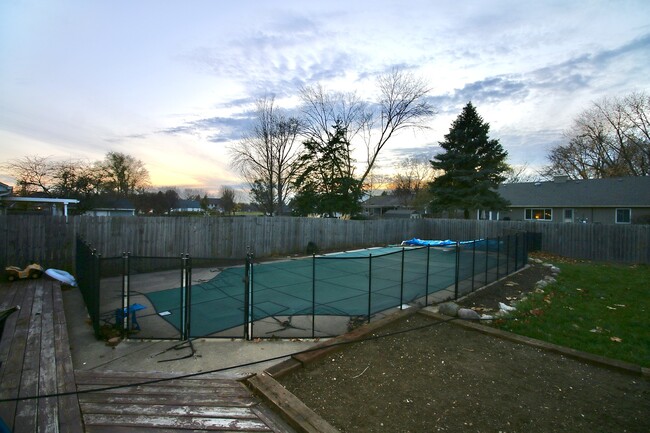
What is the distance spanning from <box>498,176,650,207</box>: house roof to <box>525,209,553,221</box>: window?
0.72 m

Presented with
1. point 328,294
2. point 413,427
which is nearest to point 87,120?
point 328,294

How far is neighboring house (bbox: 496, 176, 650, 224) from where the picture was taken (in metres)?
22.2

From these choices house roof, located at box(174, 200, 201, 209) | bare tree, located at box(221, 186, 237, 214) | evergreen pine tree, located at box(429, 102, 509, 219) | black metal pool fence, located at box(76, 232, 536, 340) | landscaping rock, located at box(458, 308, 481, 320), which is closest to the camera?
black metal pool fence, located at box(76, 232, 536, 340)

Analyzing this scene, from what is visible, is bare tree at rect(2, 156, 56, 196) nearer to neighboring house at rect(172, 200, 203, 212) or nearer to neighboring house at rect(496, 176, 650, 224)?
neighboring house at rect(172, 200, 203, 212)

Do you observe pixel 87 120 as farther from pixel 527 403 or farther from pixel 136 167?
pixel 136 167

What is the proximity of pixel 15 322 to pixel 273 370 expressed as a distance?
4688 millimetres

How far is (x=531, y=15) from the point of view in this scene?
361 inches

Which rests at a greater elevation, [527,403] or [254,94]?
[254,94]

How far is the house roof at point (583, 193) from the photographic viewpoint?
22281 millimetres

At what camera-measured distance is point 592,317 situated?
630 centimetres

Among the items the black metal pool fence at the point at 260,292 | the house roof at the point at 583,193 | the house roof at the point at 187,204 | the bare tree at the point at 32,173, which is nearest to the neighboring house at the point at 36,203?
the bare tree at the point at 32,173

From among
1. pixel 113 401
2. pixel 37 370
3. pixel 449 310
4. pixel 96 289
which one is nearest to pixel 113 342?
pixel 96 289

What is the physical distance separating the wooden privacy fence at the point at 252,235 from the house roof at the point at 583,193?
9588 millimetres

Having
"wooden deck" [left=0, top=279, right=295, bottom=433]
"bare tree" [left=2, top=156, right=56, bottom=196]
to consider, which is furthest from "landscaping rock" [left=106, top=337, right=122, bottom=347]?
"bare tree" [left=2, top=156, right=56, bottom=196]
